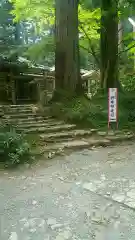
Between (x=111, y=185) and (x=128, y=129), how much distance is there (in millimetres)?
5049

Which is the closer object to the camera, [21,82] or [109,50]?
[109,50]

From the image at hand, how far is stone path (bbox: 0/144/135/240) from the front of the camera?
3.71 meters

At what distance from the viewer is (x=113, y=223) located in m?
3.89

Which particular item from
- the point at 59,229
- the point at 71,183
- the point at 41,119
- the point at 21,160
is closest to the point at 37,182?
the point at 71,183

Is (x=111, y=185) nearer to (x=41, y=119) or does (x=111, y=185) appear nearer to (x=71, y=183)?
(x=71, y=183)

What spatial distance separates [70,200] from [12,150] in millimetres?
2311

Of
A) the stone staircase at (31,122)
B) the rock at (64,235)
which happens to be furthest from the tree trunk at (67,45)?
the rock at (64,235)

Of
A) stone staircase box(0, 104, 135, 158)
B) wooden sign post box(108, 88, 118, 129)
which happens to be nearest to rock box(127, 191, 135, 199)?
stone staircase box(0, 104, 135, 158)

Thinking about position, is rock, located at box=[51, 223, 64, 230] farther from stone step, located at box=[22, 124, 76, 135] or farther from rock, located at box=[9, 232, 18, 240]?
stone step, located at box=[22, 124, 76, 135]

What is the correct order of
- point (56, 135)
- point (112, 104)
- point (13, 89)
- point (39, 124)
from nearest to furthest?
point (56, 135), point (112, 104), point (39, 124), point (13, 89)

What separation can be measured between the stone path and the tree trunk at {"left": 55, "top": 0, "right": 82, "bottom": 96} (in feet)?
15.5

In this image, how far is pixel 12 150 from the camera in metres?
6.55

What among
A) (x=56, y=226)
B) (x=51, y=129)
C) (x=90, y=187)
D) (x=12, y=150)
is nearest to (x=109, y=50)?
(x=51, y=129)

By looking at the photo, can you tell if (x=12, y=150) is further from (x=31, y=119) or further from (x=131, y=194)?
(x=31, y=119)
